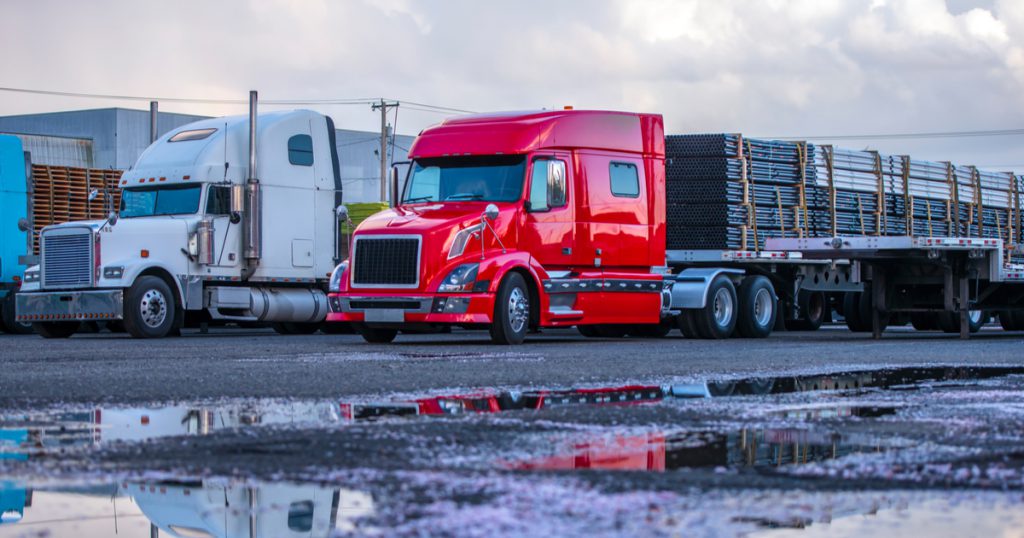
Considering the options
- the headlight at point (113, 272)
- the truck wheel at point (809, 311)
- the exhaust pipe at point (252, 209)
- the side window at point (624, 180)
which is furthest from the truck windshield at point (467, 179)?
the truck wheel at point (809, 311)

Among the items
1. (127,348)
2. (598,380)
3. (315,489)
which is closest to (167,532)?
(315,489)

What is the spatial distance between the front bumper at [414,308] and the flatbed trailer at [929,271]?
4719 millimetres

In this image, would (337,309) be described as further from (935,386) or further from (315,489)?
(315,489)

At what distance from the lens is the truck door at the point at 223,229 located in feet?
75.2

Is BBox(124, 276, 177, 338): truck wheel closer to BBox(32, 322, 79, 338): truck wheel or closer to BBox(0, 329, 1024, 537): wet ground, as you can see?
BBox(32, 322, 79, 338): truck wheel

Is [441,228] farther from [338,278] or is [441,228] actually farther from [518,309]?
[338,278]

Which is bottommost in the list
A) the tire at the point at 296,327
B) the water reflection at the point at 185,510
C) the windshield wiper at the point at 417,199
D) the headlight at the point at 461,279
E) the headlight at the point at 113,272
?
the water reflection at the point at 185,510

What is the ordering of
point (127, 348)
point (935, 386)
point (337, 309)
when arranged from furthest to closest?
point (337, 309)
point (127, 348)
point (935, 386)

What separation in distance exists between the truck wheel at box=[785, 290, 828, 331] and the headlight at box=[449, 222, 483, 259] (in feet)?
27.0

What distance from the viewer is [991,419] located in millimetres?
7234

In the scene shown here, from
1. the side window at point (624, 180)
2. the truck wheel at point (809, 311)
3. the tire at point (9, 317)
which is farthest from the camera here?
the tire at point (9, 317)

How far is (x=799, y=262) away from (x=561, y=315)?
233 inches

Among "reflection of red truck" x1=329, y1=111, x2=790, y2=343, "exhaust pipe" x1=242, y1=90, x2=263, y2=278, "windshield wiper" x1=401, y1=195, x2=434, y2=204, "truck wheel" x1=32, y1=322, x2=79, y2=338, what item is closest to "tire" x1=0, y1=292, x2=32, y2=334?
"truck wheel" x1=32, y1=322, x2=79, y2=338

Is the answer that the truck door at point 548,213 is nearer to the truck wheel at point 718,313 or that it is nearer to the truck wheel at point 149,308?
the truck wheel at point 718,313
